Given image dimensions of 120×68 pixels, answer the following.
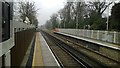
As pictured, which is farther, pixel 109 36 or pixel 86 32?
pixel 86 32

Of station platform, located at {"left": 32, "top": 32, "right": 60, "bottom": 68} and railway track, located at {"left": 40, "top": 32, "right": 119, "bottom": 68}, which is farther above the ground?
station platform, located at {"left": 32, "top": 32, "right": 60, "bottom": 68}

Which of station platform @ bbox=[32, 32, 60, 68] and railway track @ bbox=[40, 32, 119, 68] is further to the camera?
railway track @ bbox=[40, 32, 119, 68]

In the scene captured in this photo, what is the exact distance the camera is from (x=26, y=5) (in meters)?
50.0

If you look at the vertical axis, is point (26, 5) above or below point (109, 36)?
above

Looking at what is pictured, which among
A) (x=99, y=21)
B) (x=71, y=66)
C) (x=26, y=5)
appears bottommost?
(x=71, y=66)

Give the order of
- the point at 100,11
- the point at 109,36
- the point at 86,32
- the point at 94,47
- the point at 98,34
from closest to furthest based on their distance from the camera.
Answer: the point at 94,47 < the point at 109,36 < the point at 98,34 < the point at 86,32 < the point at 100,11

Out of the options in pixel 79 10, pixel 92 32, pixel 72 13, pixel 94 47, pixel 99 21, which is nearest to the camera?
pixel 94 47

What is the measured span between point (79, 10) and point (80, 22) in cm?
449

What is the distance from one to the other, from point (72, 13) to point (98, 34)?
49.3 m

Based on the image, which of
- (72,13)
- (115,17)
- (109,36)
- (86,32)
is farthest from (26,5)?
(72,13)

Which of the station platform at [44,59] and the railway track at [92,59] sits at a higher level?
the station platform at [44,59]

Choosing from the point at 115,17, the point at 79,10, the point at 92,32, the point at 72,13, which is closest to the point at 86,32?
the point at 92,32

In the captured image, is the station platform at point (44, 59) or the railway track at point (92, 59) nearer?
the station platform at point (44, 59)

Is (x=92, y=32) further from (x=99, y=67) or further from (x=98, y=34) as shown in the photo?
(x=99, y=67)
